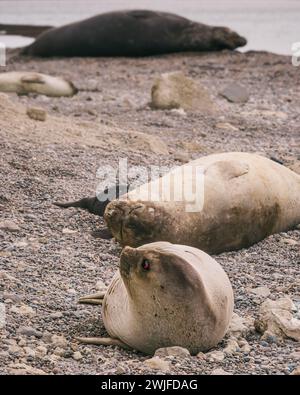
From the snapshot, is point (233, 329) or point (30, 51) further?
point (30, 51)

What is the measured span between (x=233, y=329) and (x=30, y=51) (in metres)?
10.4

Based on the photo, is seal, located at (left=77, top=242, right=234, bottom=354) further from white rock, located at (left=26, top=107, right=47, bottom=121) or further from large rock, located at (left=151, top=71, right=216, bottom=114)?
large rock, located at (left=151, top=71, right=216, bottom=114)

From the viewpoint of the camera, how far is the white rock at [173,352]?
3664 mm

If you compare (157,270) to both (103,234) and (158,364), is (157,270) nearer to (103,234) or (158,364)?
(158,364)

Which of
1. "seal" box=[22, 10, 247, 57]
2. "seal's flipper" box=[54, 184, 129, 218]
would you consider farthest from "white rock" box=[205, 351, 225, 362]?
"seal" box=[22, 10, 247, 57]

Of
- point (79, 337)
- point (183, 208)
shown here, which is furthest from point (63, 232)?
point (79, 337)

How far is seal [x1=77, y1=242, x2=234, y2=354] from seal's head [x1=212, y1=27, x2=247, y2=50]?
405 inches

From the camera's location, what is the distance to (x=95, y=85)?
1086cm

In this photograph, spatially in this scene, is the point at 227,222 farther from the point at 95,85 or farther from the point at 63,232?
the point at 95,85

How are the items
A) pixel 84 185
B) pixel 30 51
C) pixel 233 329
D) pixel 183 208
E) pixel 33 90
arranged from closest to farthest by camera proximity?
1. pixel 233 329
2. pixel 183 208
3. pixel 84 185
4. pixel 33 90
5. pixel 30 51

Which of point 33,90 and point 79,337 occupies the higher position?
point 33,90

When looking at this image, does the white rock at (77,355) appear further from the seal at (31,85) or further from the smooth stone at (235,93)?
the smooth stone at (235,93)

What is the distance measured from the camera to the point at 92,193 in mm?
5977

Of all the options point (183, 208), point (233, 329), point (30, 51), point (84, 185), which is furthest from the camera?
point (30, 51)
